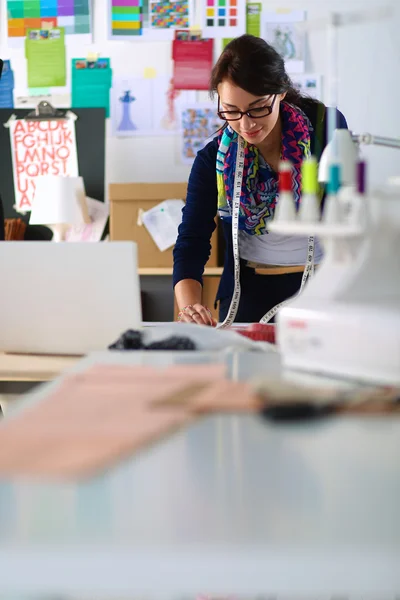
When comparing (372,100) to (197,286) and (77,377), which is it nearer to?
(197,286)

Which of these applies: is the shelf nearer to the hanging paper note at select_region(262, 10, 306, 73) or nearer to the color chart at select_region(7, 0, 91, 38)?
the hanging paper note at select_region(262, 10, 306, 73)

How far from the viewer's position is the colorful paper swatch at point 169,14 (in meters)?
3.82

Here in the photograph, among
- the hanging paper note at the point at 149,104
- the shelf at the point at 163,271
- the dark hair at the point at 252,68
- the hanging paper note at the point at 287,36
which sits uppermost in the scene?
the hanging paper note at the point at 287,36

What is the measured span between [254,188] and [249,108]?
0.25m

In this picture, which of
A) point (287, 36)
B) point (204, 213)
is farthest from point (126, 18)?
point (204, 213)

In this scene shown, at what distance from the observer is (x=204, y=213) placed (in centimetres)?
226

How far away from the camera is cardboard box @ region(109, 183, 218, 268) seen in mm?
3523

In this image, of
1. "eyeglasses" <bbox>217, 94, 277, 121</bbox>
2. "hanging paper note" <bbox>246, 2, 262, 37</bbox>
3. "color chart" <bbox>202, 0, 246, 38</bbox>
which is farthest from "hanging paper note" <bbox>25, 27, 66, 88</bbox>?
"eyeglasses" <bbox>217, 94, 277, 121</bbox>

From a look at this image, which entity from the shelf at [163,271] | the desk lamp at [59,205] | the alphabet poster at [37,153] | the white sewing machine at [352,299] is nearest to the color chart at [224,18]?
the alphabet poster at [37,153]

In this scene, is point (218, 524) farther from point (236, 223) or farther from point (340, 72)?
point (340, 72)

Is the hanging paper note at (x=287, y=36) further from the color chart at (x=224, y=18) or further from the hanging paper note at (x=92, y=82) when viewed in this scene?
the hanging paper note at (x=92, y=82)

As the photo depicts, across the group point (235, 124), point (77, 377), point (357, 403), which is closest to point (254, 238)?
point (235, 124)

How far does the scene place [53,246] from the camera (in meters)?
1.58

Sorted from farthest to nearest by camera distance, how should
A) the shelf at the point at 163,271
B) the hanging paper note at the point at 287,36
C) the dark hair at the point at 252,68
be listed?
the hanging paper note at the point at 287,36
the shelf at the point at 163,271
the dark hair at the point at 252,68
